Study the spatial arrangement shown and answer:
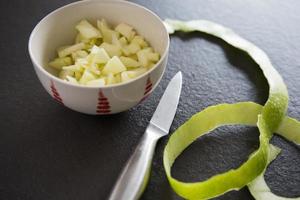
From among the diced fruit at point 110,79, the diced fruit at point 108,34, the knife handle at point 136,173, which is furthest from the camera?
the diced fruit at point 108,34

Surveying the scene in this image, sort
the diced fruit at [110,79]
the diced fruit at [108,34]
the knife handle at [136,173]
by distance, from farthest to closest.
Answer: the diced fruit at [108,34], the diced fruit at [110,79], the knife handle at [136,173]

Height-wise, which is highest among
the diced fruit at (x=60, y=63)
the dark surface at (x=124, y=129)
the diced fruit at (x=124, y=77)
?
the diced fruit at (x=124, y=77)

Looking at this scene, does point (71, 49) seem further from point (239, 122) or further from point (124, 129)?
point (239, 122)

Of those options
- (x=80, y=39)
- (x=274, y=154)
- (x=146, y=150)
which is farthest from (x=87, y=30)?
(x=274, y=154)

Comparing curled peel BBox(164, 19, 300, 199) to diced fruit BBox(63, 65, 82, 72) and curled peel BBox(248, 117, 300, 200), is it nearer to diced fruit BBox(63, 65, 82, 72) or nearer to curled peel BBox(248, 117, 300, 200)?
curled peel BBox(248, 117, 300, 200)

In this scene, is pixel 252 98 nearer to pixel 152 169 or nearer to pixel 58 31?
pixel 152 169

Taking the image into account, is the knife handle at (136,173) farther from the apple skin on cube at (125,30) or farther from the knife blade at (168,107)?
the apple skin on cube at (125,30)

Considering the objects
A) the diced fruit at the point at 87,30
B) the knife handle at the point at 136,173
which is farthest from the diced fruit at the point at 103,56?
the knife handle at the point at 136,173
